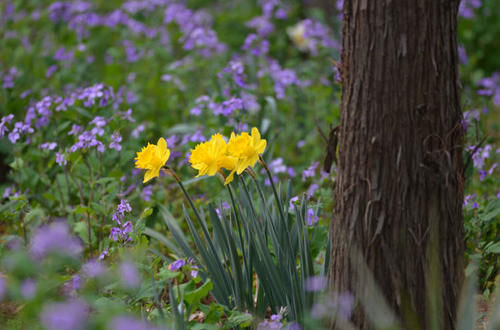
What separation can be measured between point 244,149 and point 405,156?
46cm

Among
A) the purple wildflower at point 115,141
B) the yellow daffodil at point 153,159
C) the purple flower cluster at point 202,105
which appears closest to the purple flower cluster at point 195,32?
the purple flower cluster at point 202,105

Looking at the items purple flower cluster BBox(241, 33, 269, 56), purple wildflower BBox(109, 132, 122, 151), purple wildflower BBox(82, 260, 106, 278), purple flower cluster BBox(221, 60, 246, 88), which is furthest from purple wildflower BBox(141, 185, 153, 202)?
purple flower cluster BBox(241, 33, 269, 56)

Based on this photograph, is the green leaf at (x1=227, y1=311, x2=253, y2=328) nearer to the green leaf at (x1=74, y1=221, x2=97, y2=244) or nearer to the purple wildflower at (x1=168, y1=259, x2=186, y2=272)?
the purple wildflower at (x1=168, y1=259, x2=186, y2=272)

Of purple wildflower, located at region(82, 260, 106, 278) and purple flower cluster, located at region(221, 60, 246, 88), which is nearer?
purple wildflower, located at region(82, 260, 106, 278)

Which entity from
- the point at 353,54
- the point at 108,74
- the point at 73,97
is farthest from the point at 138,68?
the point at 353,54

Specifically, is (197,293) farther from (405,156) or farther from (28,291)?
(405,156)

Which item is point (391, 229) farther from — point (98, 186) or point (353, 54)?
point (98, 186)

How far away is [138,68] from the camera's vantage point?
15.6ft

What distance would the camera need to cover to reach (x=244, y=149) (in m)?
1.48

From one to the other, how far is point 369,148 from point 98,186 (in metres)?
1.59

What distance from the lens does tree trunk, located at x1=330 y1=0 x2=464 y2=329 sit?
149 cm

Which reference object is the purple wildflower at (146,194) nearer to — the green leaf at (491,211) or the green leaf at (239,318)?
the green leaf at (239,318)

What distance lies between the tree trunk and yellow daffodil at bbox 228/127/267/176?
0.94 feet

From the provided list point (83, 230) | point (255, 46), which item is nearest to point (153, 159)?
point (83, 230)
